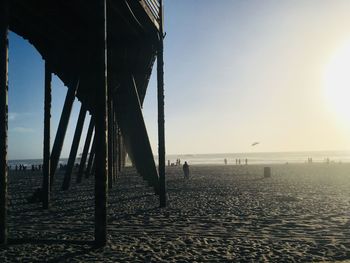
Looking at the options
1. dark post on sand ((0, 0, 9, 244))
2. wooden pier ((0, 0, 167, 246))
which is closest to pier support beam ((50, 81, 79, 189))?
wooden pier ((0, 0, 167, 246))

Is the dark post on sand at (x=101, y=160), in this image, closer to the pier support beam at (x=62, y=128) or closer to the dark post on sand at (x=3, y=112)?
the dark post on sand at (x=3, y=112)

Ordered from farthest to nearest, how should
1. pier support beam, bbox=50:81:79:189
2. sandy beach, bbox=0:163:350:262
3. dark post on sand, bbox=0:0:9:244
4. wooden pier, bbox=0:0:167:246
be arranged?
pier support beam, bbox=50:81:79:189, wooden pier, bbox=0:0:167:246, dark post on sand, bbox=0:0:9:244, sandy beach, bbox=0:163:350:262

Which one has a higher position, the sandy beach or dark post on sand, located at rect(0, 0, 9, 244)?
dark post on sand, located at rect(0, 0, 9, 244)

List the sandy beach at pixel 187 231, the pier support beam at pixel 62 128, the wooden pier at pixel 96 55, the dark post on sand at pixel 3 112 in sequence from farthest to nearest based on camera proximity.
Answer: the pier support beam at pixel 62 128
the wooden pier at pixel 96 55
the dark post on sand at pixel 3 112
the sandy beach at pixel 187 231

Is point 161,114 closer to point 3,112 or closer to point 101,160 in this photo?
point 101,160

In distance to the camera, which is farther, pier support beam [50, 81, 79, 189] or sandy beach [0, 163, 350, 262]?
pier support beam [50, 81, 79, 189]

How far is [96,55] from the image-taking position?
696cm

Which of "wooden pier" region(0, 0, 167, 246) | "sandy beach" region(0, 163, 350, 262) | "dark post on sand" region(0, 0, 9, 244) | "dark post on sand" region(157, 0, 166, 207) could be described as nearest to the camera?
"sandy beach" region(0, 163, 350, 262)

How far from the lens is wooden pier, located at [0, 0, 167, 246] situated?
622 centimetres

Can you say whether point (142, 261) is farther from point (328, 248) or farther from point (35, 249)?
point (328, 248)

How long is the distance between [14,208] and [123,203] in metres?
3.16

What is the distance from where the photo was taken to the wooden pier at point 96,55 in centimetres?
622

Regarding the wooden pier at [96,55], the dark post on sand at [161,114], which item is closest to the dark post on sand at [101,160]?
the wooden pier at [96,55]

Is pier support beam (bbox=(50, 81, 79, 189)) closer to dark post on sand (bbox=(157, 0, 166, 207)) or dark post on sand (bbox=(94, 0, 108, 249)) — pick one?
dark post on sand (bbox=(157, 0, 166, 207))
